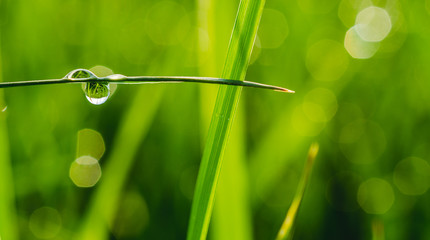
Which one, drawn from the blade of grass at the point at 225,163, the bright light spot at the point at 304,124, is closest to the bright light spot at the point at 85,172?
the blade of grass at the point at 225,163

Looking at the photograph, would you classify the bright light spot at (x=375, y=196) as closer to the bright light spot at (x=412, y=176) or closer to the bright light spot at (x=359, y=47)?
the bright light spot at (x=412, y=176)

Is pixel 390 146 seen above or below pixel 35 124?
above

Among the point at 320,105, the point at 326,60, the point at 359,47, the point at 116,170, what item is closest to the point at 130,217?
the point at 116,170

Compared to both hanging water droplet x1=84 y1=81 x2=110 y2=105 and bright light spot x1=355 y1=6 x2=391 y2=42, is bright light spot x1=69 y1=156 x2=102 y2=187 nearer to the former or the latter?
hanging water droplet x1=84 y1=81 x2=110 y2=105

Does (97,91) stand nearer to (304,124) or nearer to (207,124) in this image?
(207,124)

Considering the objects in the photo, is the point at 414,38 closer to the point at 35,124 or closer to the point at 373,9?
the point at 373,9

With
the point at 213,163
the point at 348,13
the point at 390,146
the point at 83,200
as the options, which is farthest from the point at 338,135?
the point at 213,163
